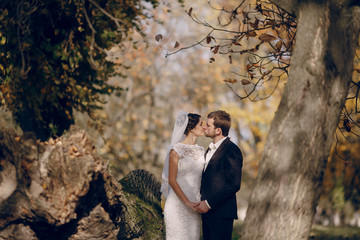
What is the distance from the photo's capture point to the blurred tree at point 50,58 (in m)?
6.62

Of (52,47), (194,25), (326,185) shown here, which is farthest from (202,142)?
(194,25)

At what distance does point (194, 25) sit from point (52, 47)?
15.9 metres

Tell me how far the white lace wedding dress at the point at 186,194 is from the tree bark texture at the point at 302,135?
1.97 metres

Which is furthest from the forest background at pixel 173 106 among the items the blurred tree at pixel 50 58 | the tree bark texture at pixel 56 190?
the tree bark texture at pixel 56 190

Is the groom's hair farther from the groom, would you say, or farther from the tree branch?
the tree branch

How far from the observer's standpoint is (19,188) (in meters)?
5.33

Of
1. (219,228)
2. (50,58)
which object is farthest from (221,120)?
(50,58)

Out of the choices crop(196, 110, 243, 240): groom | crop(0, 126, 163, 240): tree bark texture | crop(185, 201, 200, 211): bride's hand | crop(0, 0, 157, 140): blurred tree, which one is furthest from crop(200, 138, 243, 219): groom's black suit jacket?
crop(0, 0, 157, 140): blurred tree

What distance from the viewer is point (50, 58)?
6.82 meters

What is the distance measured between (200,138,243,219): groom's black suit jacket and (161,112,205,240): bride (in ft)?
0.72

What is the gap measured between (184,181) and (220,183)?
0.52 m

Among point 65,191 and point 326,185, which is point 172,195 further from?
point 326,185

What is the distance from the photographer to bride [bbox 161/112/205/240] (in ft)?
18.7

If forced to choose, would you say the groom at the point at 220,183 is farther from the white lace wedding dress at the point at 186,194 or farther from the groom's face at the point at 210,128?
the white lace wedding dress at the point at 186,194
